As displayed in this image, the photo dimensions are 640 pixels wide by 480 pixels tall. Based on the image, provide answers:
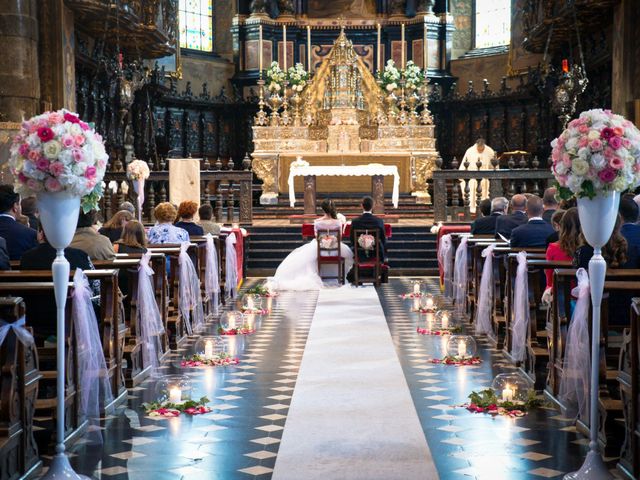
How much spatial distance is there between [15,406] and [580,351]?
137 inches

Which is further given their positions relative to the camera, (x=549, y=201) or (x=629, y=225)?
(x=549, y=201)

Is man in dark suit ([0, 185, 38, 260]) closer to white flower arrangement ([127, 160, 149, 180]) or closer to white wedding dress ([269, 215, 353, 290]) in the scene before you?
white wedding dress ([269, 215, 353, 290])

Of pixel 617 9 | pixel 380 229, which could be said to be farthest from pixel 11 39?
pixel 617 9

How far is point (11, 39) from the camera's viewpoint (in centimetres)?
1784

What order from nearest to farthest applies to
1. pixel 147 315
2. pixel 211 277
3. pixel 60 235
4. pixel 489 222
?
pixel 60 235
pixel 147 315
pixel 211 277
pixel 489 222

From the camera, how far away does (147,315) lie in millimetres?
9070

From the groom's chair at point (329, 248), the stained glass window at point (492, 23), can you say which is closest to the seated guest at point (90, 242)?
the groom's chair at point (329, 248)

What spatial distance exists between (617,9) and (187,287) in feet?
38.0

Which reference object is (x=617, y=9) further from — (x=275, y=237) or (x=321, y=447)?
A: (x=321, y=447)

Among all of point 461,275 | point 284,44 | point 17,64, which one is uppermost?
point 284,44

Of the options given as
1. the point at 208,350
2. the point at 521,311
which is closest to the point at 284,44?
the point at 208,350

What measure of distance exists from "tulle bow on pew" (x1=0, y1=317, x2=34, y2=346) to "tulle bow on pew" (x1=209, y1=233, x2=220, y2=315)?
24.4 feet

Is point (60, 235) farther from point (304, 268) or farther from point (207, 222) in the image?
point (304, 268)

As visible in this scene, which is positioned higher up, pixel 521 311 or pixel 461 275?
pixel 521 311
